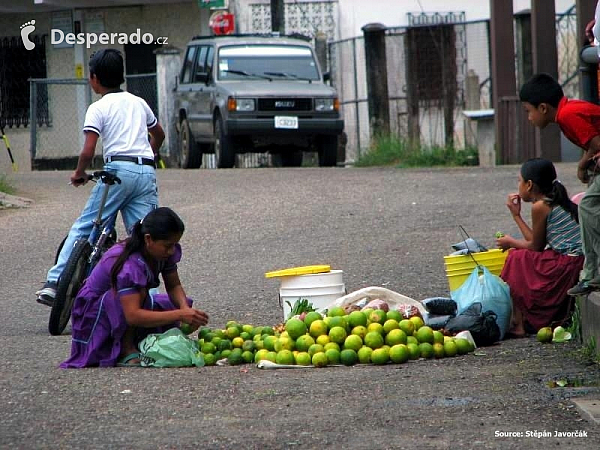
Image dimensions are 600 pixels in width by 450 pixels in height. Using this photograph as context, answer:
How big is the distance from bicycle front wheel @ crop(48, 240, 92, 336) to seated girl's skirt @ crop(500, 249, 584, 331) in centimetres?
267

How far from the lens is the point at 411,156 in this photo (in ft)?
70.5

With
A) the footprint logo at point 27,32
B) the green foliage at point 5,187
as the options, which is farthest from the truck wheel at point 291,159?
the footprint logo at point 27,32

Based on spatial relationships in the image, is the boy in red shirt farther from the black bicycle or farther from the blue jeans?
the black bicycle

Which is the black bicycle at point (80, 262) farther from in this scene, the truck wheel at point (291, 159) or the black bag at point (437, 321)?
the truck wheel at point (291, 159)

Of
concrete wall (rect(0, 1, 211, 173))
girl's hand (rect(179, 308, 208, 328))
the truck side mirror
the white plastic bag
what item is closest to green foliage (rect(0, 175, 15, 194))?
the truck side mirror

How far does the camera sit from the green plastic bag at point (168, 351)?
22.4 ft

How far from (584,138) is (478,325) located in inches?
47.0

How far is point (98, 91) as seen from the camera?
832cm

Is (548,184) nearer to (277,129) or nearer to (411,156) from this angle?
(277,129)

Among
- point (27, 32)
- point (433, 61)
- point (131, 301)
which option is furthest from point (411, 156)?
point (131, 301)

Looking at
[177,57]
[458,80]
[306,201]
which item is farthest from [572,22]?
[306,201]

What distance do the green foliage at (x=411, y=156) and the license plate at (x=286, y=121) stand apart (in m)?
1.86

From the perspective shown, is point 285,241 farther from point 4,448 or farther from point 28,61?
point 28,61

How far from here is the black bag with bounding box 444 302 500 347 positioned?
7.26 metres
